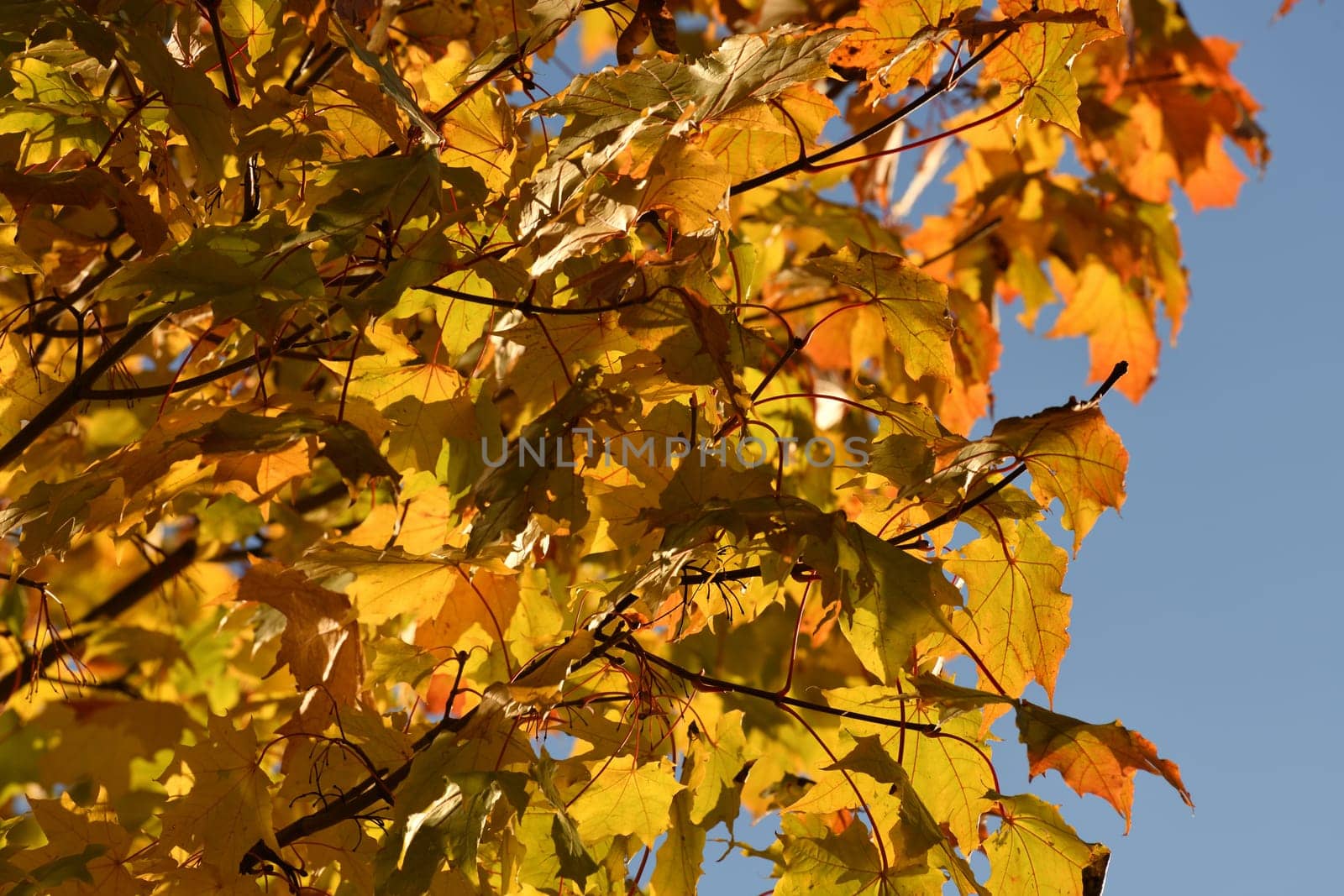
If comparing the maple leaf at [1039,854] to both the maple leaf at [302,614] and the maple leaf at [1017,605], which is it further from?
the maple leaf at [302,614]

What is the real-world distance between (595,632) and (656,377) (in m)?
0.29

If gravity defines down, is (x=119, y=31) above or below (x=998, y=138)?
below

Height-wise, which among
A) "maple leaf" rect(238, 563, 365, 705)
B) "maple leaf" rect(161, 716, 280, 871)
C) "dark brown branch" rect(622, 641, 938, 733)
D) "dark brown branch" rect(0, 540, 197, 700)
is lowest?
"maple leaf" rect(161, 716, 280, 871)

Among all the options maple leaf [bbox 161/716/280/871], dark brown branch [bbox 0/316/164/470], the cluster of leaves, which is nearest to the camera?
the cluster of leaves

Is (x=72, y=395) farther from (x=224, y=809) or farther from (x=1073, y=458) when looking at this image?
(x=1073, y=458)

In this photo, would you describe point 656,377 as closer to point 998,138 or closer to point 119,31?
point 119,31

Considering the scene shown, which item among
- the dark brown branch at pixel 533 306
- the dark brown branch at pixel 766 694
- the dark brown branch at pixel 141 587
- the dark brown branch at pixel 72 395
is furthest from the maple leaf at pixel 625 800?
the dark brown branch at pixel 141 587

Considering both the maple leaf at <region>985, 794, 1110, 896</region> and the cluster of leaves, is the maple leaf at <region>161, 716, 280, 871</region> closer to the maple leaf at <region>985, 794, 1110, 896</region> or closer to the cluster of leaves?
the cluster of leaves

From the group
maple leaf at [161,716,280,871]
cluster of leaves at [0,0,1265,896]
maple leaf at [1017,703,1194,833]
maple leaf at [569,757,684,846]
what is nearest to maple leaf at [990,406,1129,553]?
cluster of leaves at [0,0,1265,896]

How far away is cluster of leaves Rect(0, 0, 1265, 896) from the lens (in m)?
1.05

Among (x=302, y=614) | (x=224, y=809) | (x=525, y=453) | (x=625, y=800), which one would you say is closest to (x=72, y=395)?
(x=302, y=614)

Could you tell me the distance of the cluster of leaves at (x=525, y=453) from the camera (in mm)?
1053

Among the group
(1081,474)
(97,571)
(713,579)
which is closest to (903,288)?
(1081,474)

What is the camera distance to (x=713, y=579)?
1246 millimetres
